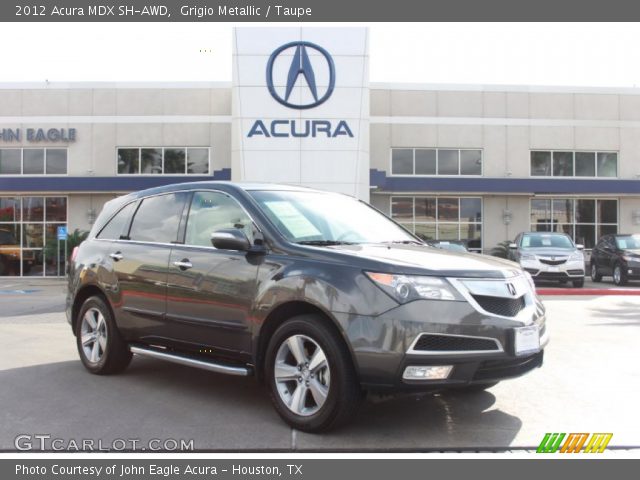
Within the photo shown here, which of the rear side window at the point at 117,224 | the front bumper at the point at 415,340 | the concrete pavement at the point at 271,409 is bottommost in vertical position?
the concrete pavement at the point at 271,409

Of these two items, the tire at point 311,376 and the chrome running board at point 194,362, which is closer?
the tire at point 311,376

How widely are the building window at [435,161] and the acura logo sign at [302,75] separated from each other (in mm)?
5361

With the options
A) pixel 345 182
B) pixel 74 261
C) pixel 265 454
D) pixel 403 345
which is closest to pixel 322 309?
pixel 403 345

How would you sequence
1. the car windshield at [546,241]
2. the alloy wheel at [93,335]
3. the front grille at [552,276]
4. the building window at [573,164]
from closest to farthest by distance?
the alloy wheel at [93,335] → the front grille at [552,276] → the car windshield at [546,241] → the building window at [573,164]

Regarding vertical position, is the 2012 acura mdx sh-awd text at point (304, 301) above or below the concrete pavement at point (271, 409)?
above

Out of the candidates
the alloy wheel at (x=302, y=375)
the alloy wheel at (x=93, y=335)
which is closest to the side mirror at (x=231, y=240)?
the alloy wheel at (x=302, y=375)

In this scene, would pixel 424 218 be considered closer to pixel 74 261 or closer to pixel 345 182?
pixel 345 182

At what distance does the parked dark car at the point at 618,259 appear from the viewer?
1978 cm

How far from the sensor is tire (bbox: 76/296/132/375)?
249 inches

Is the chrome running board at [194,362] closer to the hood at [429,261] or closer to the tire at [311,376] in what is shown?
the tire at [311,376]

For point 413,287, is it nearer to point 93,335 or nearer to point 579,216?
point 93,335

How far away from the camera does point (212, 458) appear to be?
13.6 feet

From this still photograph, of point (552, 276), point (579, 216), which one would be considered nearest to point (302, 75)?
point (552, 276)

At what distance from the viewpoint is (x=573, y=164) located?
93.2ft
